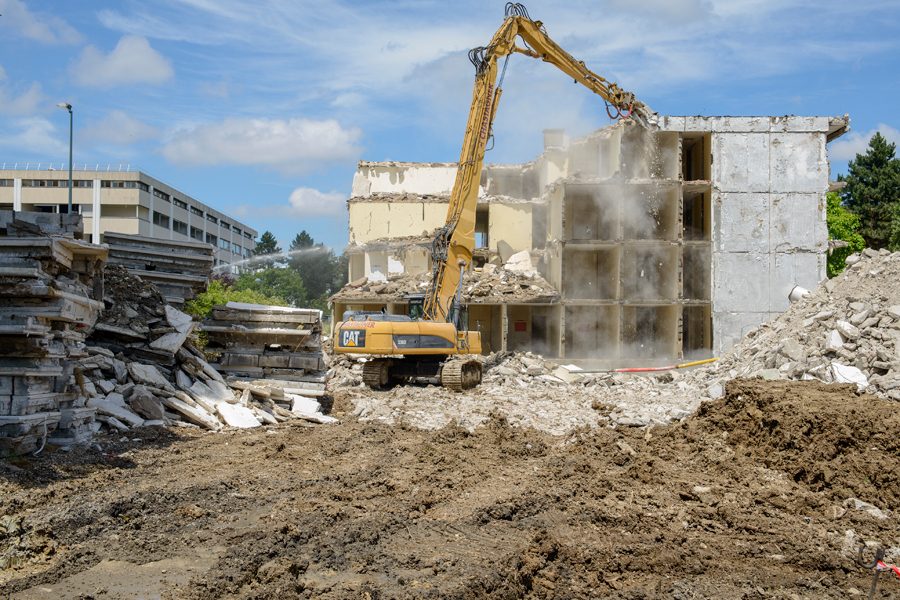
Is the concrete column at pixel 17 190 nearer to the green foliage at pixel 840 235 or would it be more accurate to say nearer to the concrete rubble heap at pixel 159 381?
the concrete rubble heap at pixel 159 381

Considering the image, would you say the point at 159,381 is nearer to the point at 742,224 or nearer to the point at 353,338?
the point at 353,338

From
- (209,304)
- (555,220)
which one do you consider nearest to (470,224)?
(555,220)

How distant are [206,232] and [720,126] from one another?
192 ft

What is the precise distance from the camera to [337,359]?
20750 mm

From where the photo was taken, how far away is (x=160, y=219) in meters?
59.7

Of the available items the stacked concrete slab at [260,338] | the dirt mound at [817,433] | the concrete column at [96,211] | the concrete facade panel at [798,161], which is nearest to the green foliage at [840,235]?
the concrete facade panel at [798,161]

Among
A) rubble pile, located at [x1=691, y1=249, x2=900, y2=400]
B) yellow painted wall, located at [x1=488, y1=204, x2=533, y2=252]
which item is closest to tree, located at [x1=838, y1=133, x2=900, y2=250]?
yellow painted wall, located at [x1=488, y1=204, x2=533, y2=252]

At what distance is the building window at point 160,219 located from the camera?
58562mm

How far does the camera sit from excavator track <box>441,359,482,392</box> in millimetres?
15562

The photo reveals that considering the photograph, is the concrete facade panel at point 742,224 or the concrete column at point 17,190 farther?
the concrete column at point 17,190

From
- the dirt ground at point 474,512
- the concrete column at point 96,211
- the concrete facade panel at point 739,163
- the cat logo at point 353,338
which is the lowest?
the dirt ground at point 474,512

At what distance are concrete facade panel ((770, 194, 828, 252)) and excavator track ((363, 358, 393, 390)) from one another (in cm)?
1688

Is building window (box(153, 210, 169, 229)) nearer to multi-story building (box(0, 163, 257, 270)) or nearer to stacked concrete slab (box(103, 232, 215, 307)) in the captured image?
multi-story building (box(0, 163, 257, 270))

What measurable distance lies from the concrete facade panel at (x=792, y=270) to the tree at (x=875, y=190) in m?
19.2
